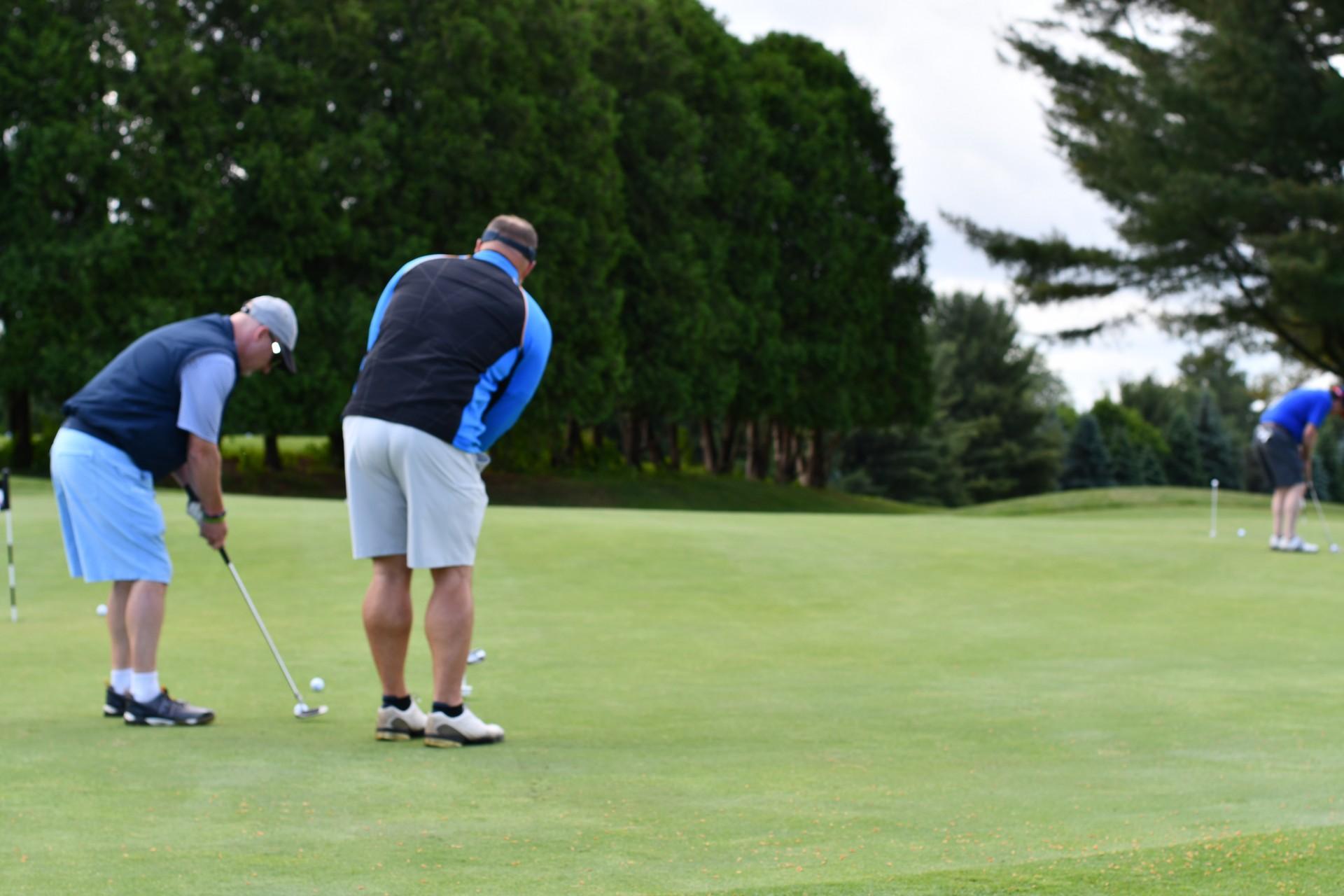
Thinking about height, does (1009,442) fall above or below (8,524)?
above

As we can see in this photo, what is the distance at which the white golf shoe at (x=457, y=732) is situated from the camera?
19.3ft

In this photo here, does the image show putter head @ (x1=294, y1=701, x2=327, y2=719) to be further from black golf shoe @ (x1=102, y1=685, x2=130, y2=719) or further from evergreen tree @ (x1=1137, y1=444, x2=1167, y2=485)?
evergreen tree @ (x1=1137, y1=444, x2=1167, y2=485)

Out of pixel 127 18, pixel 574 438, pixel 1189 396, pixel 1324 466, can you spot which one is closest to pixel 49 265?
pixel 127 18

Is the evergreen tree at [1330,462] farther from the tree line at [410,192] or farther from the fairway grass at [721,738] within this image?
the fairway grass at [721,738]

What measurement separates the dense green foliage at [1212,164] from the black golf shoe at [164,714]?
29.0 metres

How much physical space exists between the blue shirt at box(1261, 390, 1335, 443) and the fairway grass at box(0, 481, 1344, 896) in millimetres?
Answer: 2153

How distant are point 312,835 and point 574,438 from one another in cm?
3957

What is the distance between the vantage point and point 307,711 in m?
6.48

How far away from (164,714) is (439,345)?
6.38ft

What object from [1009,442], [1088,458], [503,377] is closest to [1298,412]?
[503,377]

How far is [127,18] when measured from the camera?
101 ft

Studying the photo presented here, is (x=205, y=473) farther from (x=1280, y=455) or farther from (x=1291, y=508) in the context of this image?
Result: (x=1291, y=508)

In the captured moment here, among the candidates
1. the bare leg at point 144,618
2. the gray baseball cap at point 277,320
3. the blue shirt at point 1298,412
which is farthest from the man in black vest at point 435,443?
the blue shirt at point 1298,412

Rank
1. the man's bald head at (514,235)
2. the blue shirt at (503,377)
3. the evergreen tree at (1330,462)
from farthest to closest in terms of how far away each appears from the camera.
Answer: the evergreen tree at (1330,462), the man's bald head at (514,235), the blue shirt at (503,377)
